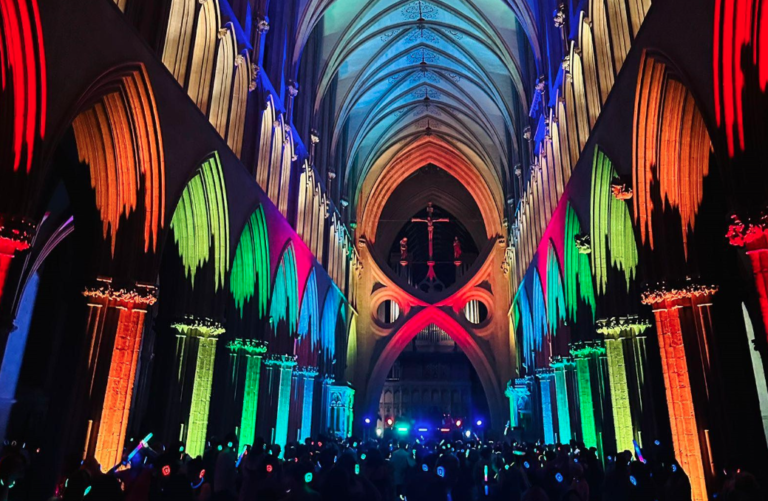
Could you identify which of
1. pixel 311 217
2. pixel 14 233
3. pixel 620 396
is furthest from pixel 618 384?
pixel 311 217

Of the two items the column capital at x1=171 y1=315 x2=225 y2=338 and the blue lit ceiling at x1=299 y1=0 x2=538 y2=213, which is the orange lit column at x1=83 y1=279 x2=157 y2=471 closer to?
the column capital at x1=171 y1=315 x2=225 y2=338

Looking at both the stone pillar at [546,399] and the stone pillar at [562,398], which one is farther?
the stone pillar at [546,399]

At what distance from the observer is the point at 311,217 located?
58.9 feet

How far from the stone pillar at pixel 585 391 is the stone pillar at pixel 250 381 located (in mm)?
7334

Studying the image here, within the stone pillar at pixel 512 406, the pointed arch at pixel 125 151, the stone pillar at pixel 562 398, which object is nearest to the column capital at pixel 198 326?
the pointed arch at pixel 125 151

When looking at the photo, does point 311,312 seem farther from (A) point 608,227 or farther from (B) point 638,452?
(B) point 638,452

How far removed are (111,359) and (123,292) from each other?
0.97m

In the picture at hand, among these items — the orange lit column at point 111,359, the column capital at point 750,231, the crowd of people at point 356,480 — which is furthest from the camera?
the orange lit column at point 111,359

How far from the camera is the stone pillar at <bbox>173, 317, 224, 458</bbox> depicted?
34.2 feet

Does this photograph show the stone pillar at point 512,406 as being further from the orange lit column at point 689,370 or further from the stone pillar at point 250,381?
the orange lit column at point 689,370

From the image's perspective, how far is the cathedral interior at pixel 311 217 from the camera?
20.5ft

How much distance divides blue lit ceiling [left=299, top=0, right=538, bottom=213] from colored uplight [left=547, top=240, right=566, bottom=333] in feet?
19.6

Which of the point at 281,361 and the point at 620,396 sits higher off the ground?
the point at 281,361

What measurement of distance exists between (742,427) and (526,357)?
1401 cm
